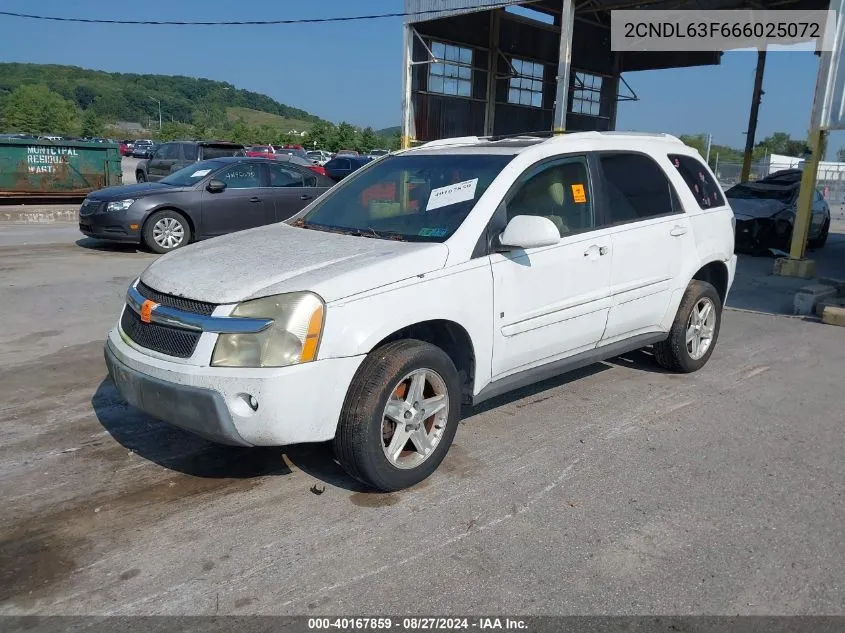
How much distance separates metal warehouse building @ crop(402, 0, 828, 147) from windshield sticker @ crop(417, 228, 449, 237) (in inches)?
411

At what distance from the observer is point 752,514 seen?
142 inches

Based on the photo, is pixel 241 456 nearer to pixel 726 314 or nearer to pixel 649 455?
pixel 649 455

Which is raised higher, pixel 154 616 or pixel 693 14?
pixel 693 14

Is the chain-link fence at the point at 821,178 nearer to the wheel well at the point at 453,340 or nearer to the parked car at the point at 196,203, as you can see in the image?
the parked car at the point at 196,203

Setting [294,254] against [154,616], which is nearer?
[154,616]

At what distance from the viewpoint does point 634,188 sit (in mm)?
5168

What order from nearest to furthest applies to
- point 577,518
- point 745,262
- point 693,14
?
1. point 577,518
2. point 745,262
3. point 693,14

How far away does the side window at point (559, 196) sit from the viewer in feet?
14.4

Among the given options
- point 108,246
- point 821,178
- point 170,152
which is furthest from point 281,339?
point 821,178

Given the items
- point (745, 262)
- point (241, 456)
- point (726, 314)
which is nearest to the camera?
point (241, 456)

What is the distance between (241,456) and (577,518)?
76.8 inches

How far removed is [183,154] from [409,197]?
17.3 m

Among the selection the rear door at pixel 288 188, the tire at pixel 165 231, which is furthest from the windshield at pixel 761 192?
the tire at pixel 165 231

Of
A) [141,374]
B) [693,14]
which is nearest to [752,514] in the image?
[141,374]
